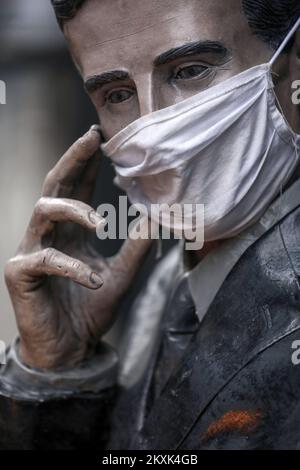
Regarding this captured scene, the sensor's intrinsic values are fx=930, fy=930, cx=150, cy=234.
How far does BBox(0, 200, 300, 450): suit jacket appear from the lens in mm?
1903

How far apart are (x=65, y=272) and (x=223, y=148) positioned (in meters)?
0.45

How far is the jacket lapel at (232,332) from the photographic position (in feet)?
6.43

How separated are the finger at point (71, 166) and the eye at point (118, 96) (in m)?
0.08

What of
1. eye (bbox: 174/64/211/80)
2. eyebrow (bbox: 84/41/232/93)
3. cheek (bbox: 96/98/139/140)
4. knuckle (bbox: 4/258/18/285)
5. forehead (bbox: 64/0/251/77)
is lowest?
knuckle (bbox: 4/258/18/285)

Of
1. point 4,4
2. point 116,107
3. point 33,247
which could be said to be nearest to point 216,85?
point 116,107

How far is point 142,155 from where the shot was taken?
6.77 ft

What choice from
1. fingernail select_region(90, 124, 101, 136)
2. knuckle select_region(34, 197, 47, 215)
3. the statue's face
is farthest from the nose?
knuckle select_region(34, 197, 47, 215)

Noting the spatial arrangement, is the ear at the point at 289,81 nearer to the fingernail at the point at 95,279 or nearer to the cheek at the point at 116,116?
the cheek at the point at 116,116

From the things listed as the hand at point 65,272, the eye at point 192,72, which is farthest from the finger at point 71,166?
the eye at point 192,72

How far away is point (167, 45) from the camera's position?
198cm

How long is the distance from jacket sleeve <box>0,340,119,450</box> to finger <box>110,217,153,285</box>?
261 mm

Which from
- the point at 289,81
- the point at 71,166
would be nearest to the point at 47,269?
the point at 71,166

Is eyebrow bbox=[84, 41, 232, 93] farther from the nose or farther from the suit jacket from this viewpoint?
the suit jacket

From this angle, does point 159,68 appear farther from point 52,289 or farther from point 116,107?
point 52,289
